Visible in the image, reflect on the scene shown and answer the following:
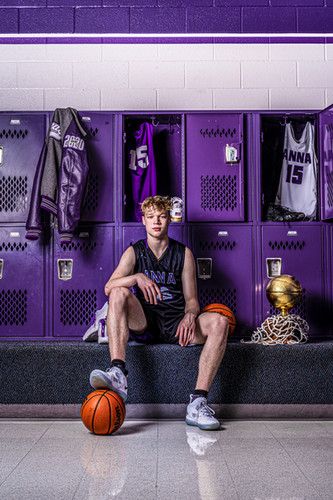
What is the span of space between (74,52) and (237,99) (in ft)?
3.99

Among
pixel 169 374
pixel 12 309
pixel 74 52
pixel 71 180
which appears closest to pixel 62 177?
pixel 71 180

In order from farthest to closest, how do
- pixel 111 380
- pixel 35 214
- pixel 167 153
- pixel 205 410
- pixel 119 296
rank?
1. pixel 167 153
2. pixel 35 214
3. pixel 119 296
4. pixel 205 410
5. pixel 111 380

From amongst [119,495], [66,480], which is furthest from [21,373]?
[119,495]

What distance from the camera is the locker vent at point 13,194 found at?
3988mm

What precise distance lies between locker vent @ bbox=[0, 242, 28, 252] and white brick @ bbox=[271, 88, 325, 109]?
80.2 inches

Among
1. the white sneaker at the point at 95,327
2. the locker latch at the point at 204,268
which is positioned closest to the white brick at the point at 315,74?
the locker latch at the point at 204,268

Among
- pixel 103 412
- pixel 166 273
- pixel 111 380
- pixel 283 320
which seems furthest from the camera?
pixel 283 320

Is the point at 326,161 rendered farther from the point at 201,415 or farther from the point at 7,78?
the point at 7,78

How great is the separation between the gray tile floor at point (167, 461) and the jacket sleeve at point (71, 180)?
117cm

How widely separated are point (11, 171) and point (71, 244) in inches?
23.3

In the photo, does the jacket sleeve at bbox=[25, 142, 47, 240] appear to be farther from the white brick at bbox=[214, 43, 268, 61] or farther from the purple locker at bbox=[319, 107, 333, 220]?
the purple locker at bbox=[319, 107, 333, 220]

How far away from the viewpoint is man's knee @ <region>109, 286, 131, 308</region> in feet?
10.7

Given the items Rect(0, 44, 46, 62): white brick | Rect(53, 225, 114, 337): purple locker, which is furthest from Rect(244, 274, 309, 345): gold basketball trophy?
Rect(0, 44, 46, 62): white brick

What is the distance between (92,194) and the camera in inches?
158
